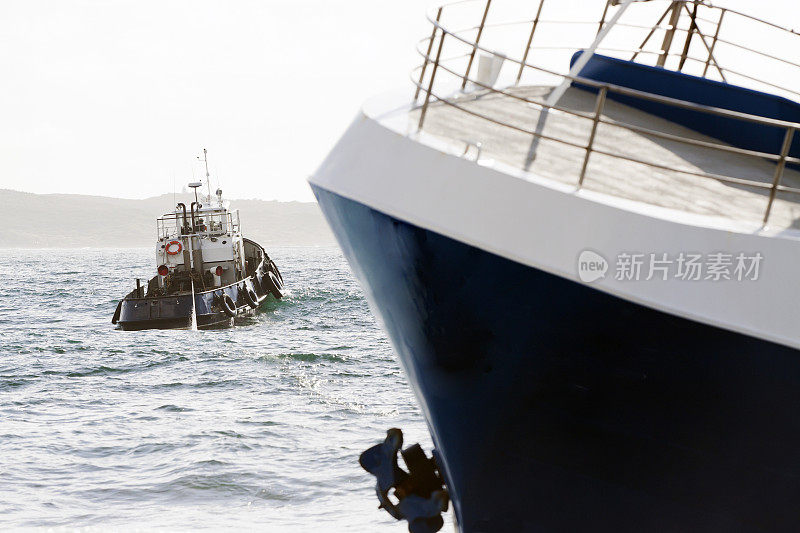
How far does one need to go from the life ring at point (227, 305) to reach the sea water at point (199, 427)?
0.63 meters

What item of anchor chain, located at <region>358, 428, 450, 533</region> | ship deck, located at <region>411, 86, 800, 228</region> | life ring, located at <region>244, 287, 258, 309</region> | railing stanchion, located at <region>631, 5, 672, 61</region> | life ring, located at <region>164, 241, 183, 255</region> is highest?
railing stanchion, located at <region>631, 5, 672, 61</region>

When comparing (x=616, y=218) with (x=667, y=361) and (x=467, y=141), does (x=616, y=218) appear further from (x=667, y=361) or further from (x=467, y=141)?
(x=467, y=141)

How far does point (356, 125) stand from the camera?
573 centimetres

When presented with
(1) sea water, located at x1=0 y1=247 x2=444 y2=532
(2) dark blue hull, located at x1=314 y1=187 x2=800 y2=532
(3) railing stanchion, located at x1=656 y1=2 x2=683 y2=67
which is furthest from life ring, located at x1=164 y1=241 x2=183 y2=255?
(2) dark blue hull, located at x1=314 y1=187 x2=800 y2=532

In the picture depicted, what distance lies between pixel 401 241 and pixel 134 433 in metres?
12.1

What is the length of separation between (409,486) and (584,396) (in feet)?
6.67

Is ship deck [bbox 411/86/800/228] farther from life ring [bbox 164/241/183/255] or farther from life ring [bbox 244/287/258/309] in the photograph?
life ring [bbox 244/287/258/309]

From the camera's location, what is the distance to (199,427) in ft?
52.5

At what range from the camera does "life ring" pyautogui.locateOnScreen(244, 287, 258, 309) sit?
32844 millimetres

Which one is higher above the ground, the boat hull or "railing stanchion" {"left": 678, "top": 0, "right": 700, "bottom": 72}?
"railing stanchion" {"left": 678, "top": 0, "right": 700, "bottom": 72}

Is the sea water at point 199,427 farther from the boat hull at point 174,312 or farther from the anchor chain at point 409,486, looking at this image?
the anchor chain at point 409,486

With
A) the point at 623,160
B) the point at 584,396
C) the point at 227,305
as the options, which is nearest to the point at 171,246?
the point at 227,305

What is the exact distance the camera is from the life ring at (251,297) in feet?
108

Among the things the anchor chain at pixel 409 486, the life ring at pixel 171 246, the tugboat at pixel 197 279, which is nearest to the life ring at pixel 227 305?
the tugboat at pixel 197 279
